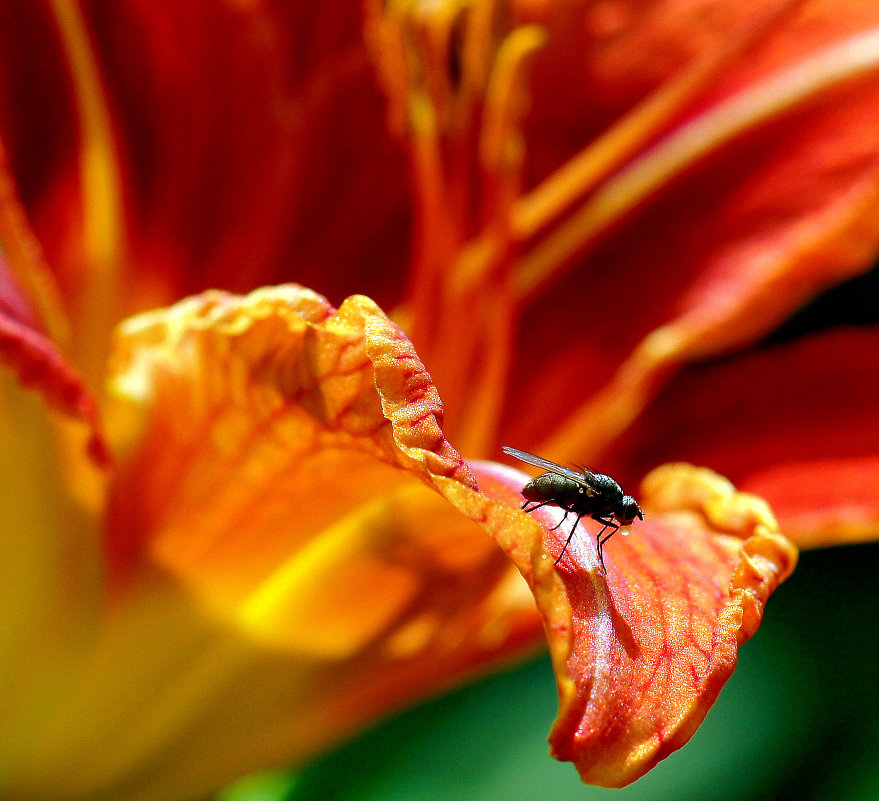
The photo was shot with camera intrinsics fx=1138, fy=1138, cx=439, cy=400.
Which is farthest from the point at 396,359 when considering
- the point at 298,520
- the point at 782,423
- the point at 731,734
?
the point at 731,734

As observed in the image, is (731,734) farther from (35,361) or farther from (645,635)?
(35,361)

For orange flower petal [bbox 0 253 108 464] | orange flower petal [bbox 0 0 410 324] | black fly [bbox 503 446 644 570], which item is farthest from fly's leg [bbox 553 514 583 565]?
orange flower petal [bbox 0 0 410 324]

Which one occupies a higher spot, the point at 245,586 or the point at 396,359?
the point at 396,359

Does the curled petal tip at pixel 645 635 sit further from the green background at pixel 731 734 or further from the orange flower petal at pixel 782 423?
the green background at pixel 731 734

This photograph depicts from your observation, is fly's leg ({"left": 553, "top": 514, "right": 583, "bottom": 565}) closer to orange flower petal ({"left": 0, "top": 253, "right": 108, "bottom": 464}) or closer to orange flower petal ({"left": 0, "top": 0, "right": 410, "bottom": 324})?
orange flower petal ({"left": 0, "top": 253, "right": 108, "bottom": 464})

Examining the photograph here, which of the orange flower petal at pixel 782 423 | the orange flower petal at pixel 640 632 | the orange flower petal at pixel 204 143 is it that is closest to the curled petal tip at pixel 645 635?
the orange flower petal at pixel 640 632

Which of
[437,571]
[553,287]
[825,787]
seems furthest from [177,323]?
[825,787]

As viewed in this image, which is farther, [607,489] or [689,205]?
[689,205]
